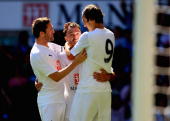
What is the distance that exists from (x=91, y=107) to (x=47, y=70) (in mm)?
529

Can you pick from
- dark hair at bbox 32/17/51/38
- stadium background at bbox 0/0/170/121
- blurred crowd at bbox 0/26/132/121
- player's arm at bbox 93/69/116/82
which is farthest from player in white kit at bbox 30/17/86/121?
blurred crowd at bbox 0/26/132/121

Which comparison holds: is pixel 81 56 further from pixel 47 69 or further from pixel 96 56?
Answer: pixel 47 69

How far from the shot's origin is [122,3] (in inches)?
373

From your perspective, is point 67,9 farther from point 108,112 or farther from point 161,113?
point 161,113

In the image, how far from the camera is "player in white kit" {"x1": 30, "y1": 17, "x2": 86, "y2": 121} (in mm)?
6014

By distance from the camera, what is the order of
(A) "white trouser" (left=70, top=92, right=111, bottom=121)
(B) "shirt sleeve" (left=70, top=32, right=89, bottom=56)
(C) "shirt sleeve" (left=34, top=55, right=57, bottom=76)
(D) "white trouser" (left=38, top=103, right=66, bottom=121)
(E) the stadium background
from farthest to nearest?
(E) the stadium background
(D) "white trouser" (left=38, top=103, right=66, bottom=121)
(C) "shirt sleeve" (left=34, top=55, right=57, bottom=76)
(A) "white trouser" (left=70, top=92, right=111, bottom=121)
(B) "shirt sleeve" (left=70, top=32, right=89, bottom=56)

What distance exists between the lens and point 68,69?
5.75 meters

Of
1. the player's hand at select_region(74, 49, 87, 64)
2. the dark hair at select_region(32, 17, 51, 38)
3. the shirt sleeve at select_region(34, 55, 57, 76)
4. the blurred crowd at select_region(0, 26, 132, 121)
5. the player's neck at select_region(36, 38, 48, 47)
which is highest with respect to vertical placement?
the dark hair at select_region(32, 17, 51, 38)

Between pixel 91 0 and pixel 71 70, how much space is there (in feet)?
12.6

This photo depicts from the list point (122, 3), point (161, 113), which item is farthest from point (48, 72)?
point (122, 3)

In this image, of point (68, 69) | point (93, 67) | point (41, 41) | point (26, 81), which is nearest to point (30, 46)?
point (26, 81)

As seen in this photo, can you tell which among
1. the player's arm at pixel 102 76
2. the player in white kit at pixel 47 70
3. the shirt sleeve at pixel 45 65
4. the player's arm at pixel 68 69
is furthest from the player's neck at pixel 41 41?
the player's arm at pixel 102 76

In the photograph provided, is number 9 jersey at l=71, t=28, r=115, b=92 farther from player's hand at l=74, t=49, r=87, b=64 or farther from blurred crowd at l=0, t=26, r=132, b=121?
blurred crowd at l=0, t=26, r=132, b=121

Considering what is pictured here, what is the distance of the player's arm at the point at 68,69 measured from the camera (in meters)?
5.66
